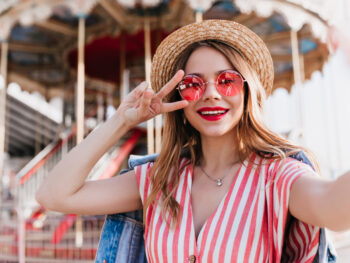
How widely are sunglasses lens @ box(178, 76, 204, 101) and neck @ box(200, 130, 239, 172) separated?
23cm

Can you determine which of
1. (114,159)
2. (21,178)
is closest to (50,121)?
(21,178)

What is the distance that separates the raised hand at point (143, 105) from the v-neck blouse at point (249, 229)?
16.7 inches

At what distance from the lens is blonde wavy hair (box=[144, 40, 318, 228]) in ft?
4.53

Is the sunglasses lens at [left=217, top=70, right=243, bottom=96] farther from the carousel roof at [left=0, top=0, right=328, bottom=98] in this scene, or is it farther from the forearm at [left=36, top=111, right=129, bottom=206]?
the carousel roof at [left=0, top=0, right=328, bottom=98]

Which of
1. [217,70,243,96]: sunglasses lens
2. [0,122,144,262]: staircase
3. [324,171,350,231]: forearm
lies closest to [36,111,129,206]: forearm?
[217,70,243,96]: sunglasses lens

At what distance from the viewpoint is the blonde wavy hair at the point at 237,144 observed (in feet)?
4.53

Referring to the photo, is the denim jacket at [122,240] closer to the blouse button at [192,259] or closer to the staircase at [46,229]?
the blouse button at [192,259]

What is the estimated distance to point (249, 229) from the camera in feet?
4.00

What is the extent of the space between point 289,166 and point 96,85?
12446mm

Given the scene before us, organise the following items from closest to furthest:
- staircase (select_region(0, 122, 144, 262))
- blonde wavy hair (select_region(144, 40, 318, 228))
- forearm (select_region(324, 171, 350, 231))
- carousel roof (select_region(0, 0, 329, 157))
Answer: forearm (select_region(324, 171, 350, 231))
blonde wavy hair (select_region(144, 40, 318, 228))
staircase (select_region(0, 122, 144, 262))
carousel roof (select_region(0, 0, 329, 157))

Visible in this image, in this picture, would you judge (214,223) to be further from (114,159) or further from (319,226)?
(114,159)

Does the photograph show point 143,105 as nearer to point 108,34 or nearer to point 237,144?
point 237,144

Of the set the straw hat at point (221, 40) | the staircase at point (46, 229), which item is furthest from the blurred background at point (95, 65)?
the straw hat at point (221, 40)

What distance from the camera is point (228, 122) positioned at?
4.75 ft
